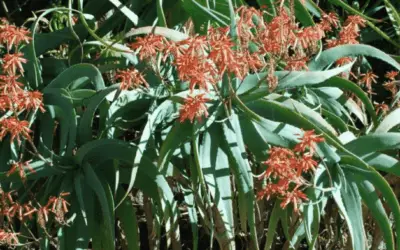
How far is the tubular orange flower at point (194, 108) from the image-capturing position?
175 cm

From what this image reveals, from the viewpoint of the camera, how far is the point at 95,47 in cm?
250

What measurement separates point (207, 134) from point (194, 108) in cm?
22

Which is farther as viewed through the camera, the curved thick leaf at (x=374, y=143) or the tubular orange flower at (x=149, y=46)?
A: the curved thick leaf at (x=374, y=143)

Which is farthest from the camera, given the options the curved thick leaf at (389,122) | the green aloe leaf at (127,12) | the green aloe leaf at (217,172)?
the green aloe leaf at (127,12)

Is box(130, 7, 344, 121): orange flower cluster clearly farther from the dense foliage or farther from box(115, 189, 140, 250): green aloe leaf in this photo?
box(115, 189, 140, 250): green aloe leaf

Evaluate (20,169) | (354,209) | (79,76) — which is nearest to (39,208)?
(20,169)

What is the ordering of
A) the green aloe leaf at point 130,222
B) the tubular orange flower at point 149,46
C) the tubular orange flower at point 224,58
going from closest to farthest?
the tubular orange flower at point 224,58, the tubular orange flower at point 149,46, the green aloe leaf at point 130,222

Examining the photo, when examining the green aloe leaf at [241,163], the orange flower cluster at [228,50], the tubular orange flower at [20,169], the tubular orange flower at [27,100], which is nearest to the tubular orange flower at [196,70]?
the orange flower cluster at [228,50]

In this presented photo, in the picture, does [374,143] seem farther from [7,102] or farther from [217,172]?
[7,102]

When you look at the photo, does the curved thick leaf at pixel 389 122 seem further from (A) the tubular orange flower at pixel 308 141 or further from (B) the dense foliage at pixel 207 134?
(A) the tubular orange flower at pixel 308 141

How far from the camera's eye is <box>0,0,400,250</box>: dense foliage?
184 centimetres

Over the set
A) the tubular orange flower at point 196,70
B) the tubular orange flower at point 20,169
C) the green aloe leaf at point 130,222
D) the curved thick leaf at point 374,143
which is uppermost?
the tubular orange flower at point 196,70

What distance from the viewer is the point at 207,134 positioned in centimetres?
196

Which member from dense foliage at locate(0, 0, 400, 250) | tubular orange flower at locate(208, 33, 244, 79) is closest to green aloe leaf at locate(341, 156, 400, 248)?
dense foliage at locate(0, 0, 400, 250)
